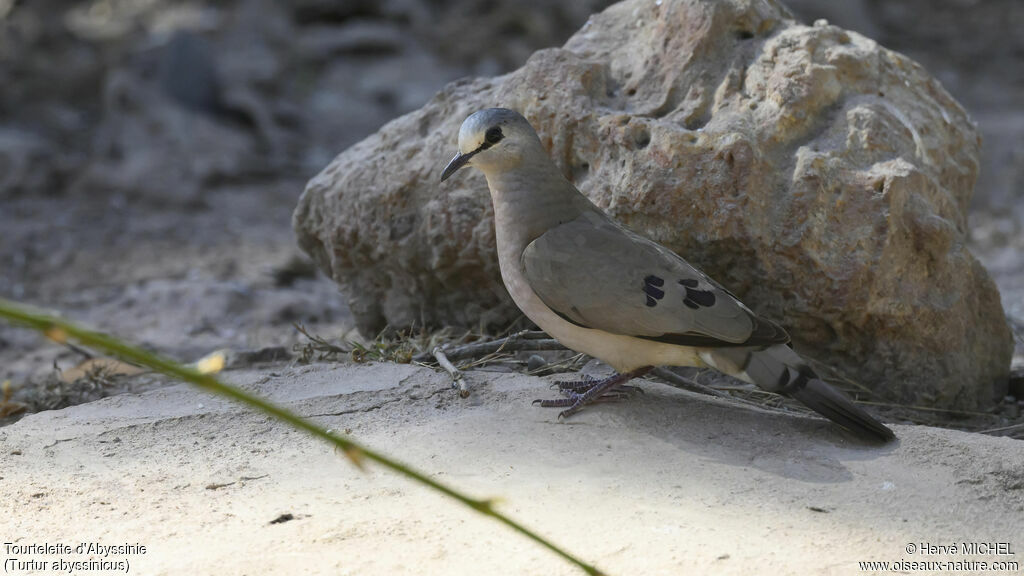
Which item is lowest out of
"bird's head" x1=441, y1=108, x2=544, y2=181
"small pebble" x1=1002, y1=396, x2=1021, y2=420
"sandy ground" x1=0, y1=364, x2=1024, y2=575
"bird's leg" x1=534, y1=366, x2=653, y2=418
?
"small pebble" x1=1002, y1=396, x2=1021, y2=420

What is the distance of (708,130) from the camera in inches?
143

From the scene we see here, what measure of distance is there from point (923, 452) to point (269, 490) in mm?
1727

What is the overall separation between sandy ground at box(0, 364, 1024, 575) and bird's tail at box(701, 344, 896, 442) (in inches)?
2.7

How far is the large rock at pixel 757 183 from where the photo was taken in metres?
3.53

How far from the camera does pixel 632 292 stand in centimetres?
308

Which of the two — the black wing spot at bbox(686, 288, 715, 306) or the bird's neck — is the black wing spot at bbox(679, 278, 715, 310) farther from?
the bird's neck

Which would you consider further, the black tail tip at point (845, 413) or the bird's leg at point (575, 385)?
the bird's leg at point (575, 385)

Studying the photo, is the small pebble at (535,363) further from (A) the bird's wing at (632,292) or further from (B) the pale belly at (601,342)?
(A) the bird's wing at (632,292)

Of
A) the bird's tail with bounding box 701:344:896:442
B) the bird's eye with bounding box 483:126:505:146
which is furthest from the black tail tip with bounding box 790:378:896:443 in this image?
the bird's eye with bounding box 483:126:505:146

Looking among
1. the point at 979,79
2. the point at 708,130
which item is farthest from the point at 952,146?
the point at 979,79

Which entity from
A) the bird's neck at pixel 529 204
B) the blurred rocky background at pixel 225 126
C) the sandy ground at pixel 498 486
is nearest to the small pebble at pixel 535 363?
the sandy ground at pixel 498 486

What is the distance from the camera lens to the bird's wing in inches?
120

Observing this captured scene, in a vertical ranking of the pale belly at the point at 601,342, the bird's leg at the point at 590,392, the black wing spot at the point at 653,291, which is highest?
the black wing spot at the point at 653,291

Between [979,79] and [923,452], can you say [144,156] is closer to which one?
[923,452]
